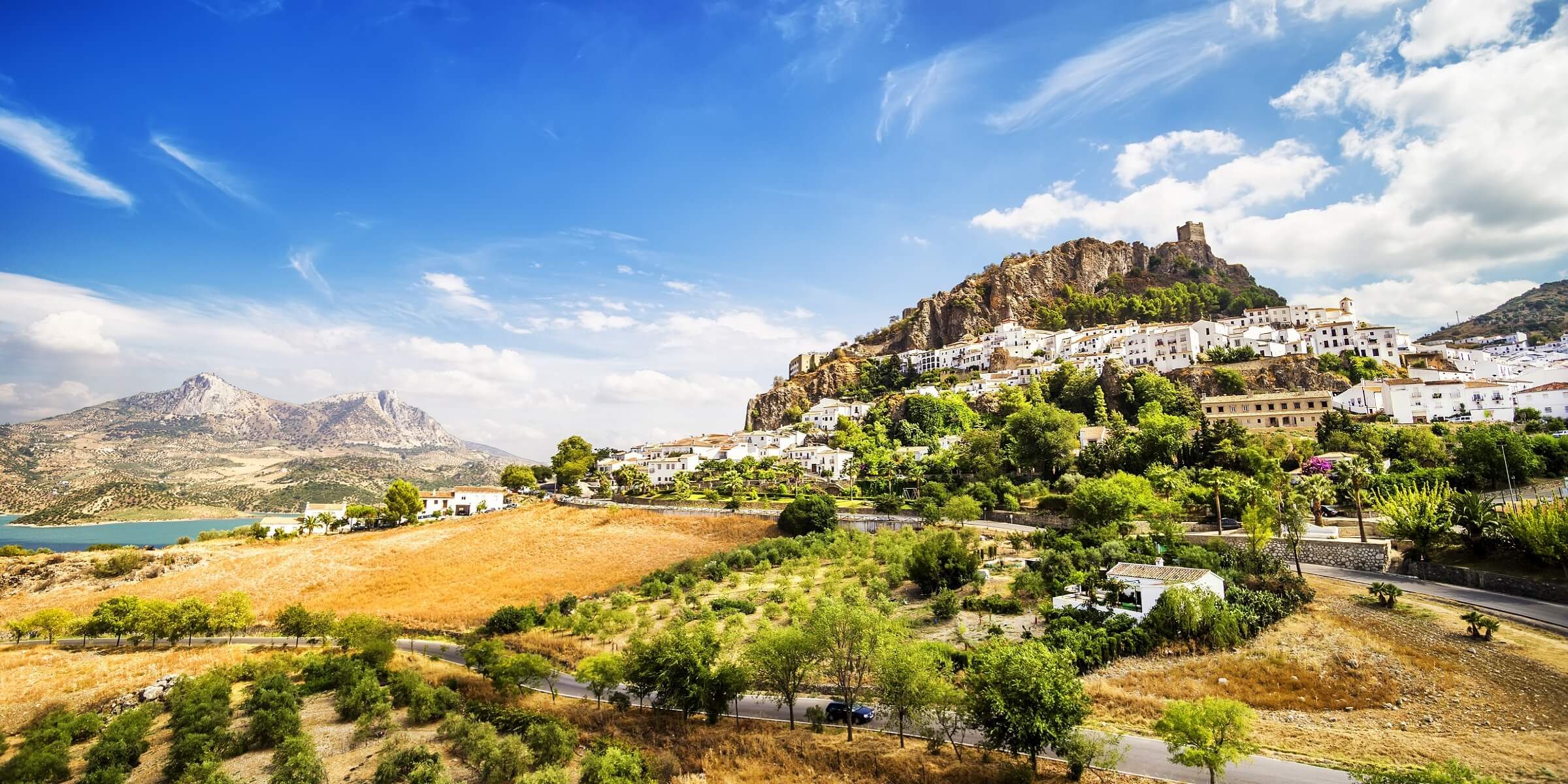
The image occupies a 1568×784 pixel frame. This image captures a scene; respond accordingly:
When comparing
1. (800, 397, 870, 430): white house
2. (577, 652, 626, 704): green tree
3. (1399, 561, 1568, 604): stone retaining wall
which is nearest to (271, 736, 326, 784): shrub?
(577, 652, 626, 704): green tree

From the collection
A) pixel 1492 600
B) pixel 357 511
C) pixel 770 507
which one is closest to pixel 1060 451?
pixel 770 507

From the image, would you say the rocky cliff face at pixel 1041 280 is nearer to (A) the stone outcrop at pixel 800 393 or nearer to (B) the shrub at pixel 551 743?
(A) the stone outcrop at pixel 800 393

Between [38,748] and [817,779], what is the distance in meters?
28.8

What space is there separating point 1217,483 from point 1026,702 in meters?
36.5

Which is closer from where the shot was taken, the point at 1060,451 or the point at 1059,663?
the point at 1059,663

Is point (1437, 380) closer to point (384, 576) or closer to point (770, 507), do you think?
point (770, 507)

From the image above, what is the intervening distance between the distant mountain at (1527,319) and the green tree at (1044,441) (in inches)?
4834

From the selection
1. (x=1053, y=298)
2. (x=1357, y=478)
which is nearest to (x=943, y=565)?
(x=1357, y=478)

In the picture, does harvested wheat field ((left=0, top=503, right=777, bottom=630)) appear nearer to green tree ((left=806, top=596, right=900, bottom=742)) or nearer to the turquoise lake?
green tree ((left=806, top=596, right=900, bottom=742))

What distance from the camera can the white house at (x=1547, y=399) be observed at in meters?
59.7

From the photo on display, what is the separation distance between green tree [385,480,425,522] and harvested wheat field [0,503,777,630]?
9748 mm

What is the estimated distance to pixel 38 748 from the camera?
24219 mm

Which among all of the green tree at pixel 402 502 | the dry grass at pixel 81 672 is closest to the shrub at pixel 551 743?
the dry grass at pixel 81 672

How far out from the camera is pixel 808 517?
58469 mm
